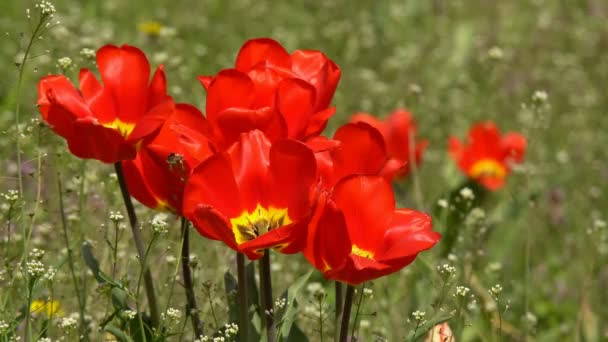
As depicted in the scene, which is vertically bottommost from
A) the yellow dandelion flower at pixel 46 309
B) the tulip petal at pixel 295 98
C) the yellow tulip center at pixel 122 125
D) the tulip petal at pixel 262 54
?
the yellow dandelion flower at pixel 46 309

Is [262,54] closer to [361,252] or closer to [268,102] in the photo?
[268,102]

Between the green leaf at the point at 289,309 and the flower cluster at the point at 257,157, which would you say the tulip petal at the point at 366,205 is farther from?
the green leaf at the point at 289,309

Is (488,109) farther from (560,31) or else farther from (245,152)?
(245,152)

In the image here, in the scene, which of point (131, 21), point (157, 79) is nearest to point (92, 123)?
point (157, 79)

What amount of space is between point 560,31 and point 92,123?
4.38m

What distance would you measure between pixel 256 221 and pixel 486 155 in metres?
2.06

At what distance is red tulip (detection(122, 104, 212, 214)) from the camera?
4.67 ft

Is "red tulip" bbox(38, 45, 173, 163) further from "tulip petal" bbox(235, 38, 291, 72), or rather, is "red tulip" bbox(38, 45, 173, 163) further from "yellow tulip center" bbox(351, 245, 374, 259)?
"yellow tulip center" bbox(351, 245, 374, 259)

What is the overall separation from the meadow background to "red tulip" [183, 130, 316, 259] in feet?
2.17

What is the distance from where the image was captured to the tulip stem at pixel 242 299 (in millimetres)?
1425

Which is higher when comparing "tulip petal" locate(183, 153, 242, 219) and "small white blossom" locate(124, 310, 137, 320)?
"tulip petal" locate(183, 153, 242, 219)

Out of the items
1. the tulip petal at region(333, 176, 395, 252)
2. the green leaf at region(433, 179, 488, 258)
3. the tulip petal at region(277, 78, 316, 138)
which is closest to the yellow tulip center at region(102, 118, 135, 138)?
the tulip petal at region(277, 78, 316, 138)

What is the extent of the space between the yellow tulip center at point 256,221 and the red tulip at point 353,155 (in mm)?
86

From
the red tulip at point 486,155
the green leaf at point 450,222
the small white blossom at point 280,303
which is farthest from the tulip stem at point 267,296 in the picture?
the red tulip at point 486,155
